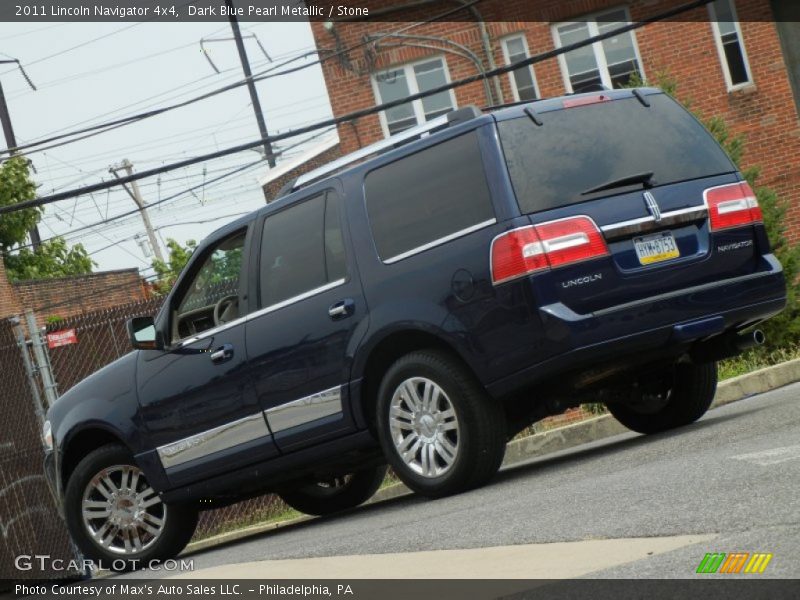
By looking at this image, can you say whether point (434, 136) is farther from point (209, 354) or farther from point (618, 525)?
point (618, 525)

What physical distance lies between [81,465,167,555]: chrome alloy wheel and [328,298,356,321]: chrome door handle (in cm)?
197

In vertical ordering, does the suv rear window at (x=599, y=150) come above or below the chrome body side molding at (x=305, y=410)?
above

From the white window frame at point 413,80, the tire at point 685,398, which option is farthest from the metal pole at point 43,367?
the white window frame at point 413,80

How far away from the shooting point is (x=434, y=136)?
8133 mm

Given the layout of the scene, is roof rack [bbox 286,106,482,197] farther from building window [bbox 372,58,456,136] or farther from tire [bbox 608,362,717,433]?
building window [bbox 372,58,456,136]

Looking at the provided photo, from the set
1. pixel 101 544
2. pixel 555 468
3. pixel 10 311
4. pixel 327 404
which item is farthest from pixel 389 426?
pixel 10 311

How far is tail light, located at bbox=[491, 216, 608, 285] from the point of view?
7.42 m

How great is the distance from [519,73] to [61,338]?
1257 cm

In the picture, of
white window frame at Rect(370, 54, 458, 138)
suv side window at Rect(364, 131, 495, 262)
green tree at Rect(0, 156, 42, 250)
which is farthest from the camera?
green tree at Rect(0, 156, 42, 250)

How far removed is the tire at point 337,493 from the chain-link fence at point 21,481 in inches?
72.3

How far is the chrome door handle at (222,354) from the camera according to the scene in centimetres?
880

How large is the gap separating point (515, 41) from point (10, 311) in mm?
15359

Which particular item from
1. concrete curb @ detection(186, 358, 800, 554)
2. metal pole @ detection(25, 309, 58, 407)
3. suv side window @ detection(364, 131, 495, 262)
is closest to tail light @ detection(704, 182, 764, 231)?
suv side window @ detection(364, 131, 495, 262)
